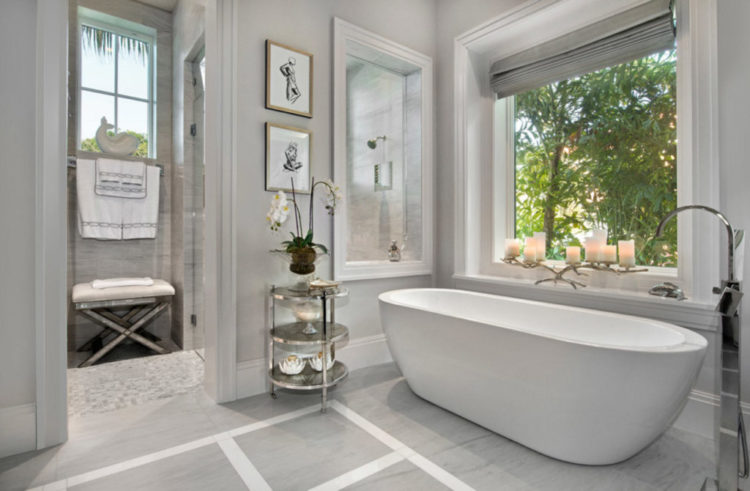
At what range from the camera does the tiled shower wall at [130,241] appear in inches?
127

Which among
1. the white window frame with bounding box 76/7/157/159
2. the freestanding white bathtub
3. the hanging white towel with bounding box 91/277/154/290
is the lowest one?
the freestanding white bathtub

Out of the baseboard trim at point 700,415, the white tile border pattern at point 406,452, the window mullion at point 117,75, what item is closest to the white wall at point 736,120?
the baseboard trim at point 700,415

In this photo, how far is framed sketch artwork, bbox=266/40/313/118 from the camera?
7.45 ft

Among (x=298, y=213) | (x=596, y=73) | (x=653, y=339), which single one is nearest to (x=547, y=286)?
(x=653, y=339)

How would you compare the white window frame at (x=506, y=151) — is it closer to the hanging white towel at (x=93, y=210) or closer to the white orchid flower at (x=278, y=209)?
the white orchid flower at (x=278, y=209)

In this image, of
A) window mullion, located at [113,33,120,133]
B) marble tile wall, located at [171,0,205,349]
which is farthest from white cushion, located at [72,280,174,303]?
window mullion, located at [113,33,120,133]

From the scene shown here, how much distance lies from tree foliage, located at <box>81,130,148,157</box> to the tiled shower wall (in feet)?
0.27

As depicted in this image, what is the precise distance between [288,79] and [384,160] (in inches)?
42.5

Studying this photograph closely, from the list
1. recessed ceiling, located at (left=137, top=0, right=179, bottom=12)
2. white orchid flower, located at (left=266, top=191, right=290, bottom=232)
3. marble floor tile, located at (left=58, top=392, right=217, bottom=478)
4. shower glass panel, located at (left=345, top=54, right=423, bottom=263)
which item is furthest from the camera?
recessed ceiling, located at (left=137, top=0, right=179, bottom=12)

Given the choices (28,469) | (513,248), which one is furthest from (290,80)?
(28,469)

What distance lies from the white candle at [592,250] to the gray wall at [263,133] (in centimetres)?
145

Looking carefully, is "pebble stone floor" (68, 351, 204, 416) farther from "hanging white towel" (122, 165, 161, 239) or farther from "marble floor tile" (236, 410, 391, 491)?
"hanging white towel" (122, 165, 161, 239)

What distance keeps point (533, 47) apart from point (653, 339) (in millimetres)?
2071

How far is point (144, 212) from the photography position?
336 centimetres
